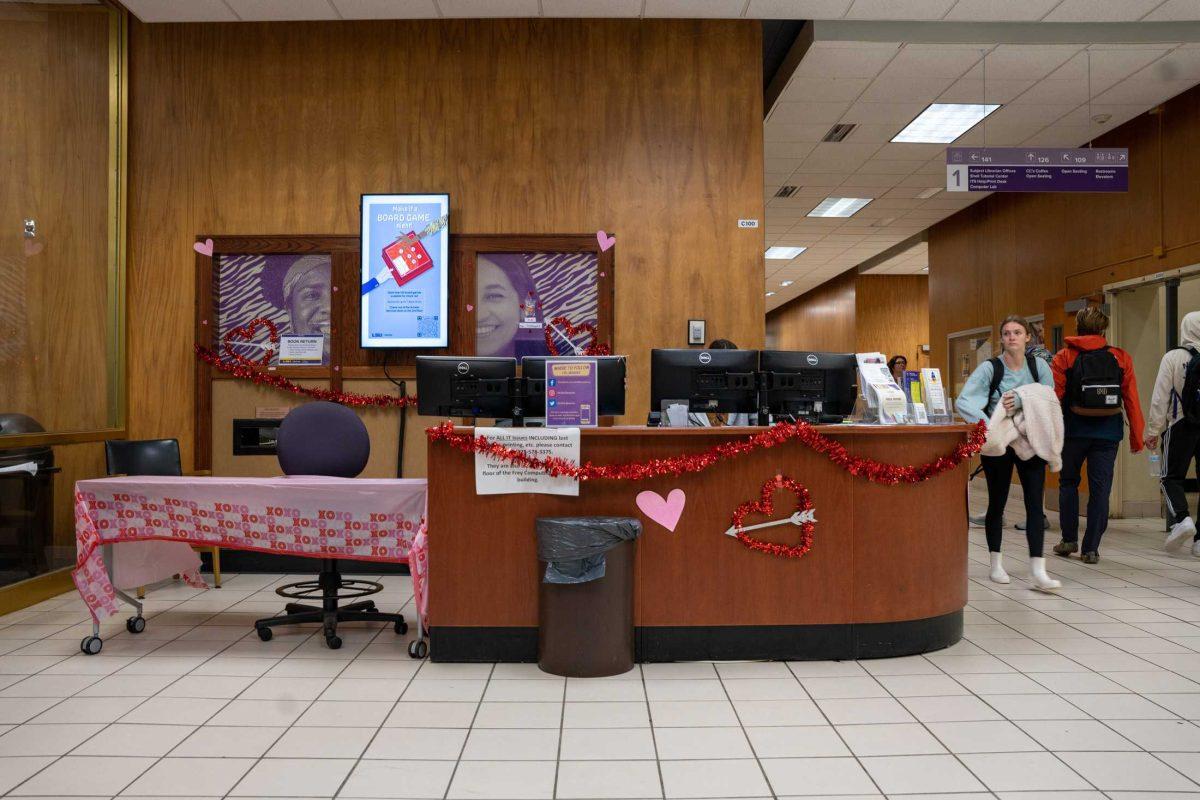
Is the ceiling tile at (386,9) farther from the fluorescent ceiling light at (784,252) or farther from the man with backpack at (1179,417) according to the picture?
the fluorescent ceiling light at (784,252)

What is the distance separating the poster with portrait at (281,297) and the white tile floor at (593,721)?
223 centimetres

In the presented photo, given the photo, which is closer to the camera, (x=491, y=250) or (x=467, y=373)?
(x=467, y=373)

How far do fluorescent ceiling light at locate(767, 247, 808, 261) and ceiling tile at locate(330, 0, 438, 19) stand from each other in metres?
8.97

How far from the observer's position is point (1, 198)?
15.1ft

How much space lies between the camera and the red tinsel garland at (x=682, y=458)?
3.34 m

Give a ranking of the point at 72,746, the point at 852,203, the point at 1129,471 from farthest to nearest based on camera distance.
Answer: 1. the point at 852,203
2. the point at 1129,471
3. the point at 72,746

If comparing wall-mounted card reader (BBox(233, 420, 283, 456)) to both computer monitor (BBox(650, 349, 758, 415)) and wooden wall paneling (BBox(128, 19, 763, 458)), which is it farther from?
computer monitor (BBox(650, 349, 758, 415))

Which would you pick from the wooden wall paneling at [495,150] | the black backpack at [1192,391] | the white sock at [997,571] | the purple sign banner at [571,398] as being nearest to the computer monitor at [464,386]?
the purple sign banner at [571,398]

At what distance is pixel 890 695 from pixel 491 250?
3818 millimetres

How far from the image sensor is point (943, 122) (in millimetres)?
7512

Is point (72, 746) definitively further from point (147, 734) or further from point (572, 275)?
point (572, 275)

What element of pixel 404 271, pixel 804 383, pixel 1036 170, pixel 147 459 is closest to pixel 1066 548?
pixel 1036 170

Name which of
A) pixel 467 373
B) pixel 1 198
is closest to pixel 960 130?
pixel 467 373

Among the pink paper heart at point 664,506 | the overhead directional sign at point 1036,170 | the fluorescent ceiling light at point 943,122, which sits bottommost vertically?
the pink paper heart at point 664,506
